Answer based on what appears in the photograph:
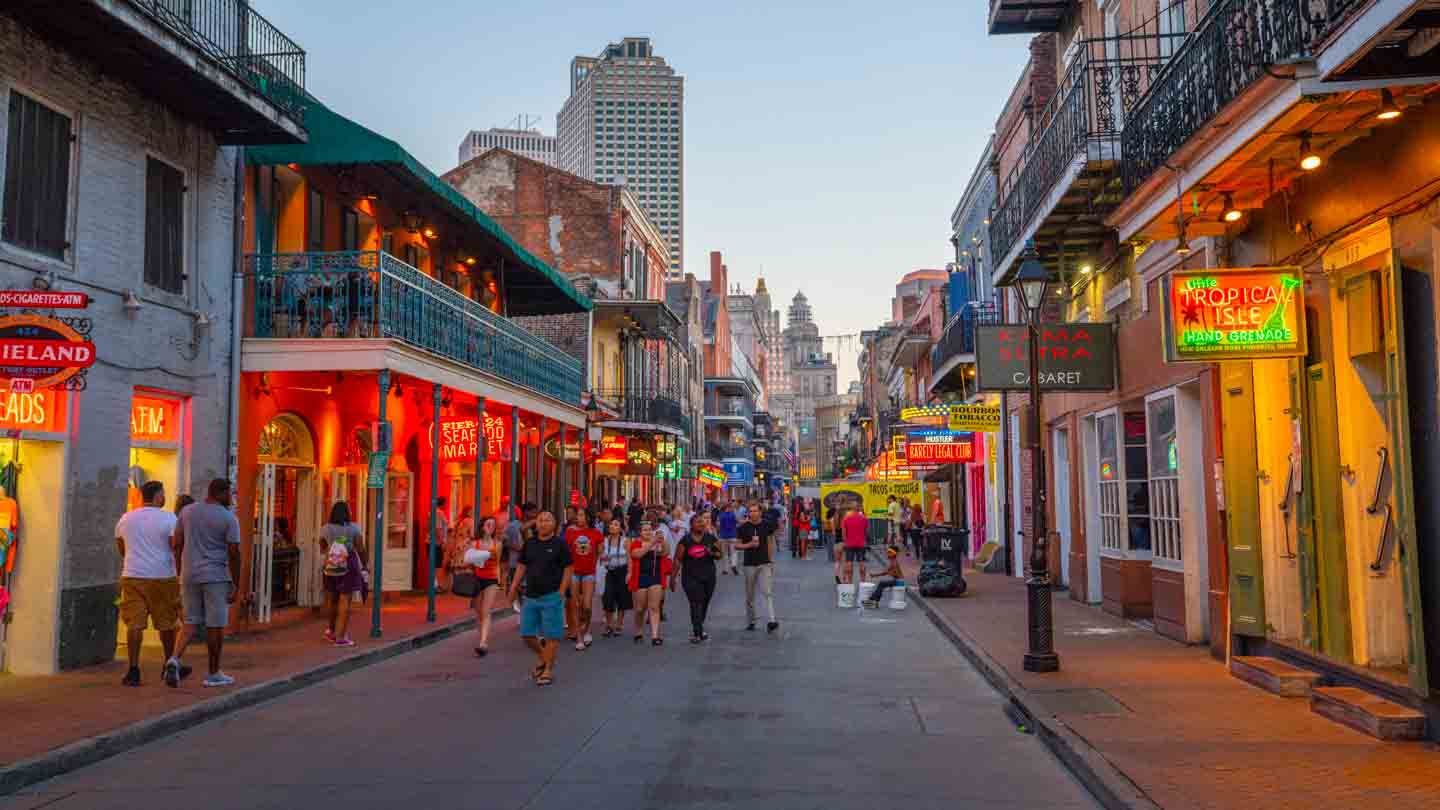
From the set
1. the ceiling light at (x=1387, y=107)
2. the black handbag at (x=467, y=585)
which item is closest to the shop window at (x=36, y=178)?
the black handbag at (x=467, y=585)

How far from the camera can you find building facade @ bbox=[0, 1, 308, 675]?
36.2 ft

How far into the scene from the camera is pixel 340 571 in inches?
535

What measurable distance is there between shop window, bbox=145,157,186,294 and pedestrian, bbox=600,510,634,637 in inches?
235

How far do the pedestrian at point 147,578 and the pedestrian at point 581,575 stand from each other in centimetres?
471

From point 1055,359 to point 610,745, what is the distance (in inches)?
376

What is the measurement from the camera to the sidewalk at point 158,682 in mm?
8414

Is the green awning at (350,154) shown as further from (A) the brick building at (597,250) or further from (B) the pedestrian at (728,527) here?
(A) the brick building at (597,250)

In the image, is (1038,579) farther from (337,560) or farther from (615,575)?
(337,560)

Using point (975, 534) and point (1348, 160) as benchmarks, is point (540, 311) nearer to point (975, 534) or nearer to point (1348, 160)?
point (975, 534)

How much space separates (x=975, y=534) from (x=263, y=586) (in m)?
22.3

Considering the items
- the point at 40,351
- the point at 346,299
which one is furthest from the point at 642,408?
the point at 40,351

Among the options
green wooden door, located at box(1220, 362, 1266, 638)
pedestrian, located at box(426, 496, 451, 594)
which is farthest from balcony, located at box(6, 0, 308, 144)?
green wooden door, located at box(1220, 362, 1266, 638)

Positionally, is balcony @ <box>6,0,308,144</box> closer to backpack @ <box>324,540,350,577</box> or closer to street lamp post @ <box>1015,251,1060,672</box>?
backpack @ <box>324,540,350,577</box>

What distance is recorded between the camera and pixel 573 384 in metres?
26.2
